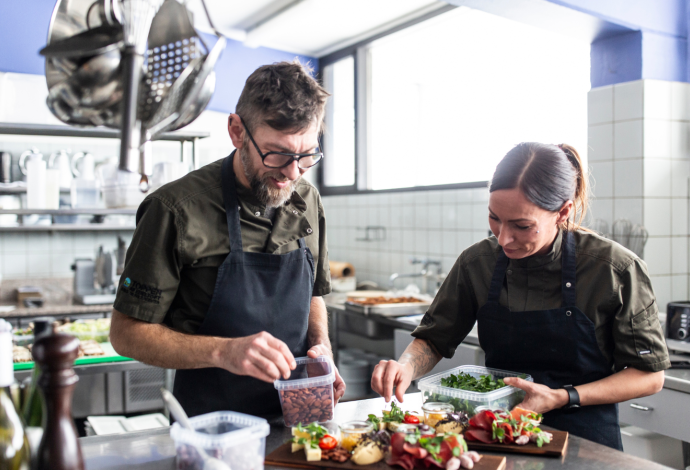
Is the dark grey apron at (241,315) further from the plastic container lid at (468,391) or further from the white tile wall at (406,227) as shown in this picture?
the white tile wall at (406,227)

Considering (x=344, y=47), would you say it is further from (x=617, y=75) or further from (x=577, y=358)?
(x=577, y=358)

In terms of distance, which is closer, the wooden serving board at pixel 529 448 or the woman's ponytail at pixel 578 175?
the wooden serving board at pixel 529 448

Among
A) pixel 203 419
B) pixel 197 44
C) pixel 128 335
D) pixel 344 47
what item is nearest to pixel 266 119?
pixel 197 44

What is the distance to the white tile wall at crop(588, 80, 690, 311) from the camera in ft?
10.4

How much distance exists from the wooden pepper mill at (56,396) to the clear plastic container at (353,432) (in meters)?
0.60

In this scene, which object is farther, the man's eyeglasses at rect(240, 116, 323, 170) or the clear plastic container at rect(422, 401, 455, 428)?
the man's eyeglasses at rect(240, 116, 323, 170)

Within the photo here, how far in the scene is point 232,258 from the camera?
1666 mm

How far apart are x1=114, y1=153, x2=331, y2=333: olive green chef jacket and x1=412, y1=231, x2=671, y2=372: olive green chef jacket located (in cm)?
55

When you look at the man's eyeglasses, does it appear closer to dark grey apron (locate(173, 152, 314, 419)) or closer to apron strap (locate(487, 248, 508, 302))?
dark grey apron (locate(173, 152, 314, 419))

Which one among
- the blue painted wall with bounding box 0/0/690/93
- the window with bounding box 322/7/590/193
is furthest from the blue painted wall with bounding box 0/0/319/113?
the blue painted wall with bounding box 0/0/690/93

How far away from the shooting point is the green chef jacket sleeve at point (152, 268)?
1.56 meters

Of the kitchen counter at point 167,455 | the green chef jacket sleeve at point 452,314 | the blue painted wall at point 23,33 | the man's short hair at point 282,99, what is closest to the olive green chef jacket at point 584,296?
the green chef jacket sleeve at point 452,314

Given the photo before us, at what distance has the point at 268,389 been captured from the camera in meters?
1.70

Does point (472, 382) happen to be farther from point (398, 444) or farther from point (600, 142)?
point (600, 142)
